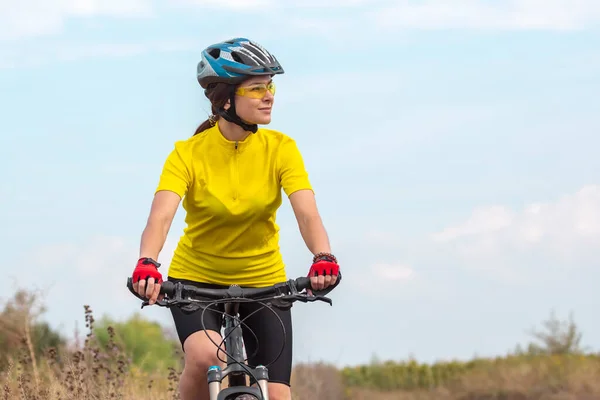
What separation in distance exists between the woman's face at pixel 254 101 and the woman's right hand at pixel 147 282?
124 centimetres

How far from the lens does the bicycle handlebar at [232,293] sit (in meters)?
4.66

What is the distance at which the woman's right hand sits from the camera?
4.56 meters

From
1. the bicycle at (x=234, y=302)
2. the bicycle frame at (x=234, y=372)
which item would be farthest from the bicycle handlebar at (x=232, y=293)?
the bicycle frame at (x=234, y=372)

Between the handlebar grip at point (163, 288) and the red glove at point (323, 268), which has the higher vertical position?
the red glove at point (323, 268)

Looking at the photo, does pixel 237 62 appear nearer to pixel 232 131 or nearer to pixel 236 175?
pixel 232 131

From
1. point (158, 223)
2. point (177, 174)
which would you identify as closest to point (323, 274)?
point (158, 223)

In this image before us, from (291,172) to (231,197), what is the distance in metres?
0.37

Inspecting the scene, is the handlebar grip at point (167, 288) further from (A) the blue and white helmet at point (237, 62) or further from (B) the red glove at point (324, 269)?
(A) the blue and white helmet at point (237, 62)

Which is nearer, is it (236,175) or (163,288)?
(163,288)

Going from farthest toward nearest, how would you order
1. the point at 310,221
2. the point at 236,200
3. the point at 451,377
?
the point at 451,377 < the point at 236,200 < the point at 310,221

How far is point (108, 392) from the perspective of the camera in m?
9.09

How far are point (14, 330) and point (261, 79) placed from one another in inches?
442

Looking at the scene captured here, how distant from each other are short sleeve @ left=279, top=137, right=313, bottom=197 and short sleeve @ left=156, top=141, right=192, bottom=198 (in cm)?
→ 52

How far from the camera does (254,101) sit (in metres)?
5.46
